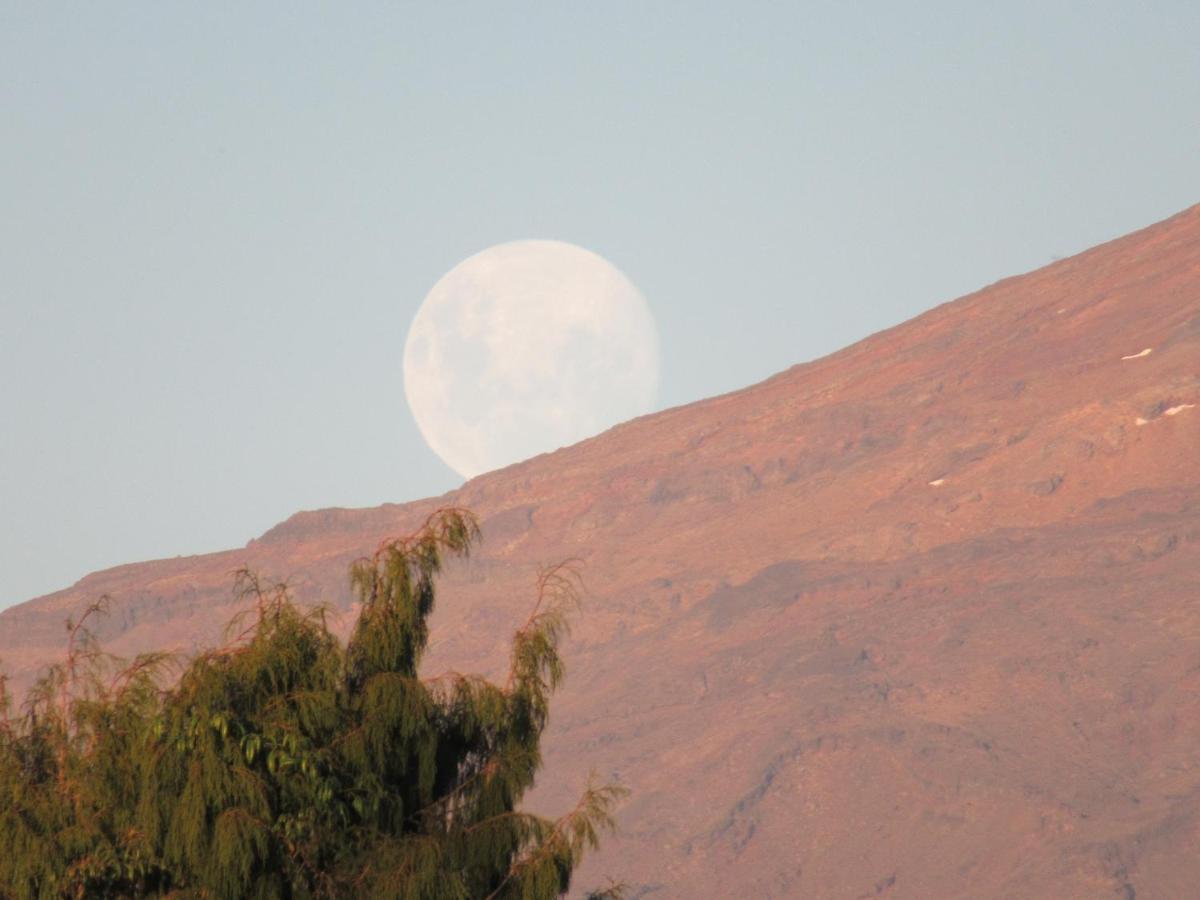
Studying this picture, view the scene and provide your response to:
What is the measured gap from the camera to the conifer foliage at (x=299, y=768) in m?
15.5

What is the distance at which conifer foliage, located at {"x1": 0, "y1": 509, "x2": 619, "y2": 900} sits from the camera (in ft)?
50.7

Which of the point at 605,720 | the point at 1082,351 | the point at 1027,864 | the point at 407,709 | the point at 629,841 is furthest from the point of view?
the point at 1082,351

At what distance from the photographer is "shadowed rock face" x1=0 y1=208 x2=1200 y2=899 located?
5118 inches

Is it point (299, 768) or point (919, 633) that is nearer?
point (299, 768)

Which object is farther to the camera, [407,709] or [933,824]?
[933,824]

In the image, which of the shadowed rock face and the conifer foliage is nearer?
the conifer foliage

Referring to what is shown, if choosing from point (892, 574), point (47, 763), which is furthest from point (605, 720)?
point (47, 763)

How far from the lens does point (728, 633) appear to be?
16975 centimetres

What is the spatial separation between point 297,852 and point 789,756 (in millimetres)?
130721

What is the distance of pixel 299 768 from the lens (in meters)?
15.8

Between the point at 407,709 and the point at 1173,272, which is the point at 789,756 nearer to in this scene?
the point at 1173,272

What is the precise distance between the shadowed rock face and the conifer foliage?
360 feet

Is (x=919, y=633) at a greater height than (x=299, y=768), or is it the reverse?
(x=299, y=768)

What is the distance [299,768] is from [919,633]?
144651 millimetres
